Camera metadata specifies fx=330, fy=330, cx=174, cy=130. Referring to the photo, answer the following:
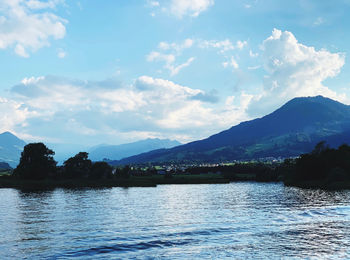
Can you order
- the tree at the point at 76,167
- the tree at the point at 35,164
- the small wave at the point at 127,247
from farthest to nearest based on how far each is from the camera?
the tree at the point at 76,167 < the tree at the point at 35,164 < the small wave at the point at 127,247

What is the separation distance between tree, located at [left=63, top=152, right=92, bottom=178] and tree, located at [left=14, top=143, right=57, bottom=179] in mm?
9189

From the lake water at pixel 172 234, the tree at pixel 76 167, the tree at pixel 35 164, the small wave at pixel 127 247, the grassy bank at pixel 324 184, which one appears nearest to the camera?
the small wave at pixel 127 247

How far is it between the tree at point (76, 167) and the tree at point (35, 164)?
9189mm

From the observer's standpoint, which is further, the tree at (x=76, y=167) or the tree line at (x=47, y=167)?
the tree at (x=76, y=167)

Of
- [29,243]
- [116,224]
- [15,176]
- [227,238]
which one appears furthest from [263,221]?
[15,176]

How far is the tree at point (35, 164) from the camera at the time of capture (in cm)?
18236

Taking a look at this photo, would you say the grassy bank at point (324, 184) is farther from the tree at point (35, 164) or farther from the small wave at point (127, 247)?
the tree at point (35, 164)

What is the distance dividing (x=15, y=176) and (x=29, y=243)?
167847 millimetres

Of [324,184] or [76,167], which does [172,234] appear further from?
[76,167]

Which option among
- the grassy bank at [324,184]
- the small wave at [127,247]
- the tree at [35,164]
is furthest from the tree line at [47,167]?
the small wave at [127,247]

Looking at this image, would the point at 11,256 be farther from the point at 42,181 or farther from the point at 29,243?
the point at 42,181

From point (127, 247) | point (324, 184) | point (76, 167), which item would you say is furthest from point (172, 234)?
point (76, 167)

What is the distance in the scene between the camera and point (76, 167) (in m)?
197

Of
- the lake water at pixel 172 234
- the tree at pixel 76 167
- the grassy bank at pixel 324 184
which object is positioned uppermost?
the tree at pixel 76 167
